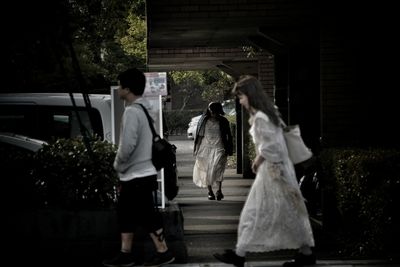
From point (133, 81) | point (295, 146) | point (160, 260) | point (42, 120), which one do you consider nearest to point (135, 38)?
point (42, 120)

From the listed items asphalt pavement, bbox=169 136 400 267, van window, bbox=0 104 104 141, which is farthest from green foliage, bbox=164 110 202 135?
van window, bbox=0 104 104 141

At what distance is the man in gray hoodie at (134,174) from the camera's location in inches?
296

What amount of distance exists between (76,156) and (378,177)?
10.5 ft

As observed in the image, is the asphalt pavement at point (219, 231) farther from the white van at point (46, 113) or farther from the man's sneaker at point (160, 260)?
the white van at point (46, 113)

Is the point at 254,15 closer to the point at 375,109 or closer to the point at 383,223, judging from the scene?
the point at 375,109

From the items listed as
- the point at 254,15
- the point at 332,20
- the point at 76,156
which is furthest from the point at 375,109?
the point at 76,156

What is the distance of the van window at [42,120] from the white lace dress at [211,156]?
→ 10.7ft

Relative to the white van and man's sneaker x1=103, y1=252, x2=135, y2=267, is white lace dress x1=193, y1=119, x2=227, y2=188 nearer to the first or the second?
the white van

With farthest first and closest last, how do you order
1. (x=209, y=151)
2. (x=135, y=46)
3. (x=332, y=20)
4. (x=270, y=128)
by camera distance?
(x=135, y=46) → (x=209, y=151) → (x=332, y=20) → (x=270, y=128)

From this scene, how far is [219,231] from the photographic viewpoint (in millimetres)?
11000

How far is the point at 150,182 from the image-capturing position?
7.65 meters

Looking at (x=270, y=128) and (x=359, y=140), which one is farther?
(x=359, y=140)

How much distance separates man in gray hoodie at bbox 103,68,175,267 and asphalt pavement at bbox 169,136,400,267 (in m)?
0.72

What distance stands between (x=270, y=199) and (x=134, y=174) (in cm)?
129
